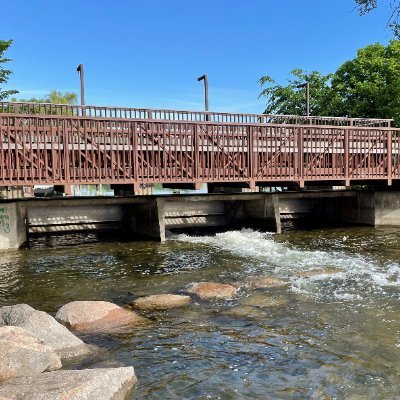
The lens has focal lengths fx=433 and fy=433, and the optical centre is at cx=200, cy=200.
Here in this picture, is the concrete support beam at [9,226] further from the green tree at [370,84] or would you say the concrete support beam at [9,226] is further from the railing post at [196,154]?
the green tree at [370,84]

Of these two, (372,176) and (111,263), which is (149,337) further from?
(372,176)

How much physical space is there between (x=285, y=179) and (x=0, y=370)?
17132 millimetres

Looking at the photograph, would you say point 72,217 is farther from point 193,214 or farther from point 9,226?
point 193,214

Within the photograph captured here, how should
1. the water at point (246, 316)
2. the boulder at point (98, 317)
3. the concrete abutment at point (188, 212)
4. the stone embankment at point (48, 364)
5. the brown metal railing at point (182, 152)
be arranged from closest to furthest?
1. the stone embankment at point (48, 364)
2. the water at point (246, 316)
3. the boulder at point (98, 317)
4. the brown metal railing at point (182, 152)
5. the concrete abutment at point (188, 212)

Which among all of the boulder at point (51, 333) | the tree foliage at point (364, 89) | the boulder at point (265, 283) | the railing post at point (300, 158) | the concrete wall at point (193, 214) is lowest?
the boulder at point (265, 283)

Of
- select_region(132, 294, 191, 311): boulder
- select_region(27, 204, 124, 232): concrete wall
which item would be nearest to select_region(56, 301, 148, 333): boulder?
select_region(132, 294, 191, 311): boulder

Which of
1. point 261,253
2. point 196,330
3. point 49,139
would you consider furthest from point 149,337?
point 49,139

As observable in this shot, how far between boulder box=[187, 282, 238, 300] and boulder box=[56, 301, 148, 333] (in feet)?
6.74

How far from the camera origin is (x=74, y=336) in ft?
24.0

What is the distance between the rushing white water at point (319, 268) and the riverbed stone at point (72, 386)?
6395 mm

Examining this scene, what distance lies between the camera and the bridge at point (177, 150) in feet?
54.5

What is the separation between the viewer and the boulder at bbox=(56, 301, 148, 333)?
27.5 ft

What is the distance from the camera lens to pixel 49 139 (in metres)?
16.9

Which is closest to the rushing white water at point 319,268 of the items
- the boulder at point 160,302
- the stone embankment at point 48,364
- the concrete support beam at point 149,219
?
the concrete support beam at point 149,219
